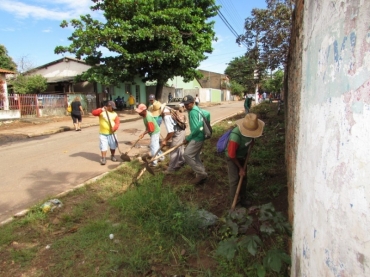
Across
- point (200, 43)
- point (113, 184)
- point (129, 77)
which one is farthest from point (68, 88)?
point (113, 184)

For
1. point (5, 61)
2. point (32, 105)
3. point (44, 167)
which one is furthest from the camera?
point (5, 61)

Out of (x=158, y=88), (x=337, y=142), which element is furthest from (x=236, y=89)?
(x=337, y=142)

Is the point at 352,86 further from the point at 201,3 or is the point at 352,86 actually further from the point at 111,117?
the point at 201,3

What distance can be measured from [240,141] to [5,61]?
2834cm

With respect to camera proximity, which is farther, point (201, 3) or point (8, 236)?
point (201, 3)

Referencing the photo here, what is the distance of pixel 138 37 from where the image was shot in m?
16.7

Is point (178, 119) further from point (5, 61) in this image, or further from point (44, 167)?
point (5, 61)

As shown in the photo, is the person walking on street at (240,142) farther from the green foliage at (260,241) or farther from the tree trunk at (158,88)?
the tree trunk at (158,88)

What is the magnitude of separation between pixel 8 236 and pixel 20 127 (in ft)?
39.3

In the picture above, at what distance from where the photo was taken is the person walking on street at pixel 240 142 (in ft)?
11.8

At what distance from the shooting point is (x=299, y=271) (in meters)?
1.80

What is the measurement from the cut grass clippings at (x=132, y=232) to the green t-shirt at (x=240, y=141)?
2.69ft

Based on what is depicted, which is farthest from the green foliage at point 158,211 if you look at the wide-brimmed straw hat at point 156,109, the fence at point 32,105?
the fence at point 32,105

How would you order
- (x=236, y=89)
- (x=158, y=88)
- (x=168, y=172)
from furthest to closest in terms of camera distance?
1. (x=236, y=89)
2. (x=158, y=88)
3. (x=168, y=172)
